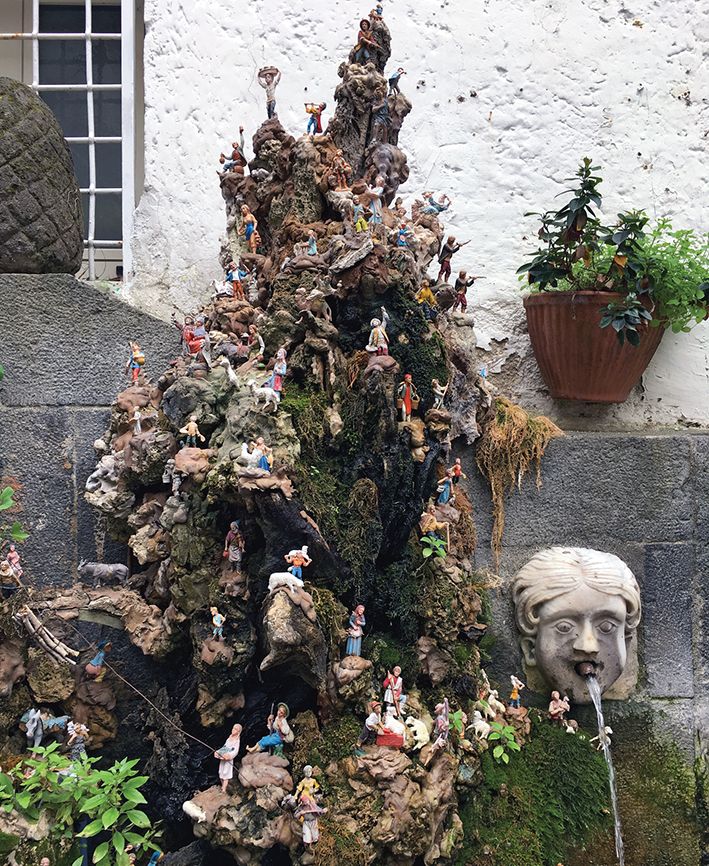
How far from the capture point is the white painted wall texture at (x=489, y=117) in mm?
4438

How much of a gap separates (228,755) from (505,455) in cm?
181

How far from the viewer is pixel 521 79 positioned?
4559 mm

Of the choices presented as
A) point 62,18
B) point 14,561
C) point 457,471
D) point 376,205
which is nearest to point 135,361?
point 14,561

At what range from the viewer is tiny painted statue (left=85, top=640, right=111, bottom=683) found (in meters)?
3.44

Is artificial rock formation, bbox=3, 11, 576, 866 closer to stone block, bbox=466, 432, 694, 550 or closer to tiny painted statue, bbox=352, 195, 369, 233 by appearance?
tiny painted statue, bbox=352, 195, 369, 233

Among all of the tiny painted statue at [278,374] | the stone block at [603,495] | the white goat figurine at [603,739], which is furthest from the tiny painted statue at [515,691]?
the tiny painted statue at [278,374]

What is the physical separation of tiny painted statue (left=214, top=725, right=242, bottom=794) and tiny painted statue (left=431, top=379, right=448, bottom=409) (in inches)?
56.2

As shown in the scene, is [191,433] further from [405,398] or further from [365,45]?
[365,45]

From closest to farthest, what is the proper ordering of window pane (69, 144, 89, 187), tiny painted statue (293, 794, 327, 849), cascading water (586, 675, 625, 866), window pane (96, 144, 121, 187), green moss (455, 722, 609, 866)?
1. tiny painted statue (293, 794, 327, 849)
2. green moss (455, 722, 609, 866)
3. cascading water (586, 675, 625, 866)
4. window pane (69, 144, 89, 187)
5. window pane (96, 144, 121, 187)

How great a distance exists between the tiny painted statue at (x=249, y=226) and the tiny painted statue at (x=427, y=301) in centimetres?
78

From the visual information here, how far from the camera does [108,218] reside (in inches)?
215

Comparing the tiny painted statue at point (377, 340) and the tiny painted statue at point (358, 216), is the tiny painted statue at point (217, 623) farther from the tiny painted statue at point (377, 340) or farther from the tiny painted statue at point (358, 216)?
the tiny painted statue at point (358, 216)

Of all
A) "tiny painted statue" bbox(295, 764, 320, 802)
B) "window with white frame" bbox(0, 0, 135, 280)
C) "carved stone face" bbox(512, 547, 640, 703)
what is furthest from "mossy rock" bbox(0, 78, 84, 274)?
"carved stone face" bbox(512, 547, 640, 703)

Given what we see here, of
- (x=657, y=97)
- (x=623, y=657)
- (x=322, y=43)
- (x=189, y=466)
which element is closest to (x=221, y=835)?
(x=189, y=466)
